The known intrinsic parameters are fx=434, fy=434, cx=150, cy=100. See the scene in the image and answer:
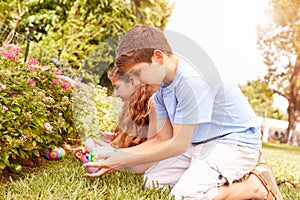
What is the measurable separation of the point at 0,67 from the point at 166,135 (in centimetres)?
107

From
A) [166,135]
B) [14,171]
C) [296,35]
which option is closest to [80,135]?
[14,171]

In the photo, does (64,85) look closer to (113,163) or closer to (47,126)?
(47,126)

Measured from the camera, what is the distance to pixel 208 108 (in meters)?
2.09

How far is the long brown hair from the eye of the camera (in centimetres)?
282

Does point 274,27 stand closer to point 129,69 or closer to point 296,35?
point 296,35

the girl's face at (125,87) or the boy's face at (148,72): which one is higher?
the boy's face at (148,72)

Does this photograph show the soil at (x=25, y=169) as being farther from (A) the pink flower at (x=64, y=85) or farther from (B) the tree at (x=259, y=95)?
(B) the tree at (x=259, y=95)

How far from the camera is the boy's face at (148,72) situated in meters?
2.01

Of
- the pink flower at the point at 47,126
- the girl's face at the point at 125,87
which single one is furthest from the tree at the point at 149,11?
the pink flower at the point at 47,126

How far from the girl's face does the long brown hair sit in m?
0.05

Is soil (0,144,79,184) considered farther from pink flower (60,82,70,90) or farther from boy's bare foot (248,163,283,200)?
boy's bare foot (248,163,283,200)

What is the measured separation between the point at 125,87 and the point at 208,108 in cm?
54

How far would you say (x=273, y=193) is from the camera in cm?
228

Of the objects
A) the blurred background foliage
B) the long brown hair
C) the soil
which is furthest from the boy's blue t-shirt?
the blurred background foliage
